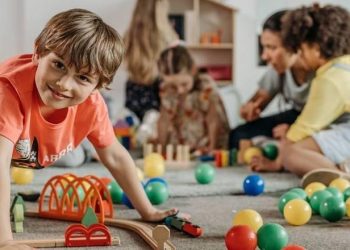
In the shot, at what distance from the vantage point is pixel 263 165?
2547 mm

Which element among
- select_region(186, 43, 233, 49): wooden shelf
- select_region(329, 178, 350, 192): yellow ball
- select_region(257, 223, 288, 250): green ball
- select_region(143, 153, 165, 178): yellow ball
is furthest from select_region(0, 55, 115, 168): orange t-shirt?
select_region(186, 43, 233, 49): wooden shelf

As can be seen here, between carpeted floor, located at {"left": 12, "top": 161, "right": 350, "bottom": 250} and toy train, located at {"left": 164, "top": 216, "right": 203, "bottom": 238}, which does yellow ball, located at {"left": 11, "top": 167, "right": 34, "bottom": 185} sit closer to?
carpeted floor, located at {"left": 12, "top": 161, "right": 350, "bottom": 250}

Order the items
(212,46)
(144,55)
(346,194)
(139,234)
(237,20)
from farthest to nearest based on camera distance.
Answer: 1. (237,20)
2. (212,46)
3. (144,55)
4. (346,194)
5. (139,234)

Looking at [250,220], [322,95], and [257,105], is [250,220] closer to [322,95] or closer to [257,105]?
[322,95]

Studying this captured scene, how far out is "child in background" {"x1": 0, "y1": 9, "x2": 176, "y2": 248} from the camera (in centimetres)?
128

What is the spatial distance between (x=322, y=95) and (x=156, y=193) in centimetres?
74

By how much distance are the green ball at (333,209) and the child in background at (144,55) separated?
1.96 meters

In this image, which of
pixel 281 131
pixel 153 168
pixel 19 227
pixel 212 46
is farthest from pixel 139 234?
pixel 212 46

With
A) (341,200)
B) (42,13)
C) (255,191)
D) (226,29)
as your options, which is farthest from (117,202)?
(226,29)

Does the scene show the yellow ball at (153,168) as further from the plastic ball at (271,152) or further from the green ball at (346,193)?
the green ball at (346,193)

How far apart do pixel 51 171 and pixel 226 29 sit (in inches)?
71.1

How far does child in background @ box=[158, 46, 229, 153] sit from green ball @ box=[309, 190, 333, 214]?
1353 millimetres

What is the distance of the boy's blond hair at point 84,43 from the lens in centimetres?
128

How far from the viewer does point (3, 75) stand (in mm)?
1350
